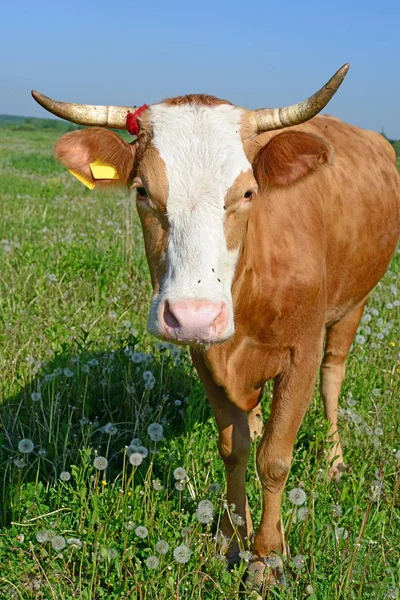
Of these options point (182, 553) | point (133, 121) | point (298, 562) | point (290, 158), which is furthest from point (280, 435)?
point (133, 121)

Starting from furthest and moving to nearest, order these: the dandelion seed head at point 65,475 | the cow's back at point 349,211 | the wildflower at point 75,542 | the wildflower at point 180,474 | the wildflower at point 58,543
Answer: the cow's back at point 349,211 → the dandelion seed head at point 65,475 → the wildflower at point 180,474 → the wildflower at point 75,542 → the wildflower at point 58,543

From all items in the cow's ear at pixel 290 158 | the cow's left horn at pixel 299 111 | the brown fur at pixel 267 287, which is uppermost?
the cow's left horn at pixel 299 111

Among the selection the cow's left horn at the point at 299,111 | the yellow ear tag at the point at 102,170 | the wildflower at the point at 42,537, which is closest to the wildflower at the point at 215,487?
the wildflower at the point at 42,537

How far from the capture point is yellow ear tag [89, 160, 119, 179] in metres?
3.32

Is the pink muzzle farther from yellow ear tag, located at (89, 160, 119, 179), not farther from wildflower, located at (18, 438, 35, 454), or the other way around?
wildflower, located at (18, 438, 35, 454)

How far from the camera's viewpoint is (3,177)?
1645cm

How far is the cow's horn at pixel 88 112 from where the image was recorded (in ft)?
9.95

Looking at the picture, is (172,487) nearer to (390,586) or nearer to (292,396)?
(292,396)

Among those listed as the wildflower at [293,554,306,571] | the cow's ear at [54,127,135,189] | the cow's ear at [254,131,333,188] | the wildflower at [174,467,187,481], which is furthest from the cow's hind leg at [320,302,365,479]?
the cow's ear at [54,127,135,189]

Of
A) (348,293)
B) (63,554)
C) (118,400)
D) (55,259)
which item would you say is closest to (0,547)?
(63,554)

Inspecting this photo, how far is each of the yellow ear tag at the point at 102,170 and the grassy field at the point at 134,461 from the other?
57cm

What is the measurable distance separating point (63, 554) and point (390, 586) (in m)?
1.45

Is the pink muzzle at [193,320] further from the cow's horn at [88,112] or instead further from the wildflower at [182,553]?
the cow's horn at [88,112]

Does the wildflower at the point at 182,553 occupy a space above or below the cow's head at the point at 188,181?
below
